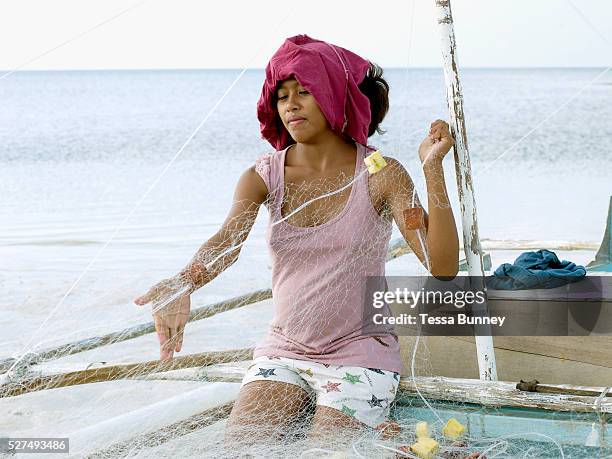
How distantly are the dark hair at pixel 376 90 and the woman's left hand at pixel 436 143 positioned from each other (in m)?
0.18

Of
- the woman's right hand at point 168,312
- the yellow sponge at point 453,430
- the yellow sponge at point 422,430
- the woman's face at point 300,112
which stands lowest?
the yellow sponge at point 453,430

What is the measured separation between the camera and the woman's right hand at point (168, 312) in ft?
6.91

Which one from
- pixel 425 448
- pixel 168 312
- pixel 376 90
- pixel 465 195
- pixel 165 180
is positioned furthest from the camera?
pixel 165 180

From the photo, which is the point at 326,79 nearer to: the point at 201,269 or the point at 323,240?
the point at 323,240

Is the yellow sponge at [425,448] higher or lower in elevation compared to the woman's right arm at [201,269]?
lower

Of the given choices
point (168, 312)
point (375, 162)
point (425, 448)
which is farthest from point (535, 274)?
point (168, 312)

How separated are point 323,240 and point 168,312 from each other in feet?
1.54

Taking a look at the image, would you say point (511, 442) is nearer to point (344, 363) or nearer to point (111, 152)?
point (344, 363)

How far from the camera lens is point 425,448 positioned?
6.16 ft

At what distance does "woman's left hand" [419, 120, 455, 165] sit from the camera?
7.51ft

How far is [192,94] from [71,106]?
4.39 metres

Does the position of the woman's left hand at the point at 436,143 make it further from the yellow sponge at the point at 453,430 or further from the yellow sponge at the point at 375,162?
the yellow sponge at the point at 453,430

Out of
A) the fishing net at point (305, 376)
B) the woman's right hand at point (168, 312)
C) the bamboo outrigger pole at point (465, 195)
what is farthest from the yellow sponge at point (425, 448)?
the bamboo outrigger pole at point (465, 195)

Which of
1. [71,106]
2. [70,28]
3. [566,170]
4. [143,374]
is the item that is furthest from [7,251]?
[71,106]
